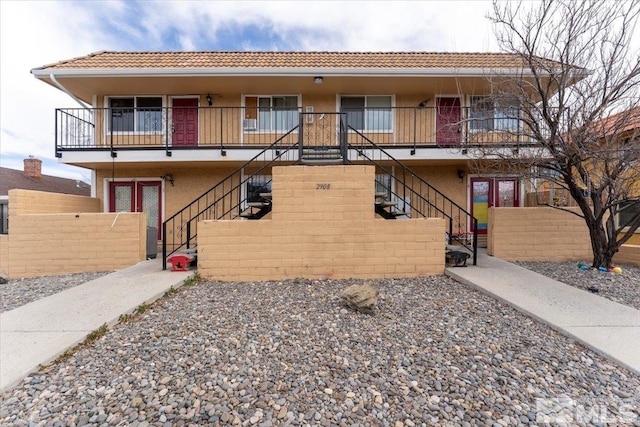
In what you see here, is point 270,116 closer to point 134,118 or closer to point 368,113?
point 368,113

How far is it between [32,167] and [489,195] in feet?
87.7

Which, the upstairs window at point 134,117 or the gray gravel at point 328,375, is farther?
the upstairs window at point 134,117

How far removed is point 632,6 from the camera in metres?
5.10

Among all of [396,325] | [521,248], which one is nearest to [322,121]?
[521,248]

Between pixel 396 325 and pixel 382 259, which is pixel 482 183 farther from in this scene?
pixel 396 325

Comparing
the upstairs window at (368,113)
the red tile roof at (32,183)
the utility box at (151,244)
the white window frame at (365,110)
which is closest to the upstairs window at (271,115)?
Answer: the white window frame at (365,110)

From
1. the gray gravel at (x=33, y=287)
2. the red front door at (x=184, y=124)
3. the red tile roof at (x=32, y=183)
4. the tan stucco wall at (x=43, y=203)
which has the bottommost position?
the gray gravel at (x=33, y=287)

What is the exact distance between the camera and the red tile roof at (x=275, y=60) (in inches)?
336

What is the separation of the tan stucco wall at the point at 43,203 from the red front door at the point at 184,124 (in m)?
3.21

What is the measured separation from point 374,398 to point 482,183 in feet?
29.6

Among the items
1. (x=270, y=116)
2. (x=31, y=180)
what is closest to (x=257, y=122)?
(x=270, y=116)

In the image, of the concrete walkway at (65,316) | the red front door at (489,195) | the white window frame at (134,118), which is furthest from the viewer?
the red front door at (489,195)

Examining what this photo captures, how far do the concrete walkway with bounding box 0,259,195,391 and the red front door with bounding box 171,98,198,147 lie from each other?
516cm

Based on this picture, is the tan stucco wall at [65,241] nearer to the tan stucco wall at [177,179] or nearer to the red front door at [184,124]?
the tan stucco wall at [177,179]
